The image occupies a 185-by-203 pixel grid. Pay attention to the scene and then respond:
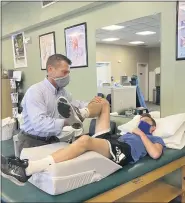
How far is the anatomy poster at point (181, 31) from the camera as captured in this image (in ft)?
7.07

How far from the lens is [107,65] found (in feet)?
9.58

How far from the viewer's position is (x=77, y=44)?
3221 millimetres

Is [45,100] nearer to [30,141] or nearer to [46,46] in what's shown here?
[30,141]

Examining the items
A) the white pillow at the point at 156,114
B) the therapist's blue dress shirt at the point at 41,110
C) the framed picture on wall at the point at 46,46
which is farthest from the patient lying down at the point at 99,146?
the framed picture on wall at the point at 46,46

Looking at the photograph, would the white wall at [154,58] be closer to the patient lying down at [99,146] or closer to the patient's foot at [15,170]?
the patient lying down at [99,146]

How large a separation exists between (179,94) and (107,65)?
0.98m

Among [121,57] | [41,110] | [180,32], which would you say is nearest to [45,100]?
[41,110]

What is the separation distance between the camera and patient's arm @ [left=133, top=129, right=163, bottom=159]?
6.07 feet

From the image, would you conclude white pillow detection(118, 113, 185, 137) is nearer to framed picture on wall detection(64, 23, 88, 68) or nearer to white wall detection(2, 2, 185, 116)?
white wall detection(2, 2, 185, 116)

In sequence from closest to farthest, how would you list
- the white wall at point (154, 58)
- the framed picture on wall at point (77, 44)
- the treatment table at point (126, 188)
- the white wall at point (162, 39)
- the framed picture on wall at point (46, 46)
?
the treatment table at point (126, 188)
the white wall at point (162, 39)
the white wall at point (154, 58)
the framed picture on wall at point (77, 44)
the framed picture on wall at point (46, 46)

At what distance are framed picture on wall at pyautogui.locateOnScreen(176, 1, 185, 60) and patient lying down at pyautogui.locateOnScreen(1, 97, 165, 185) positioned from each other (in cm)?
67

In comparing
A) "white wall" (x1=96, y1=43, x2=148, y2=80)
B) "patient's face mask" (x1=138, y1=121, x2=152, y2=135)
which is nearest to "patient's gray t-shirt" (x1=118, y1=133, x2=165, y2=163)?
"patient's face mask" (x1=138, y1=121, x2=152, y2=135)

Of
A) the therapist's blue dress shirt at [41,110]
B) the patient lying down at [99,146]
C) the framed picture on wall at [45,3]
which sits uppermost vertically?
the framed picture on wall at [45,3]

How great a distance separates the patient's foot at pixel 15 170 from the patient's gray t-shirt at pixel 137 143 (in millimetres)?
823
